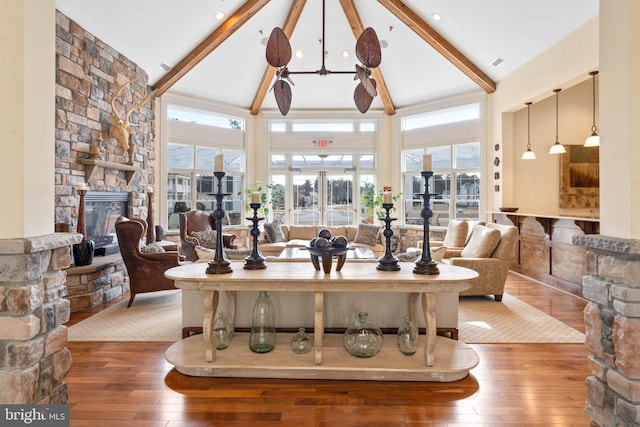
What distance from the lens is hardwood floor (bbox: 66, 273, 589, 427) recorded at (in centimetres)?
218

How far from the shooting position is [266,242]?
7.74 m

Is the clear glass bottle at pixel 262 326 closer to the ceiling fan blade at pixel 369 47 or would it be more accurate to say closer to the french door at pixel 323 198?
the ceiling fan blade at pixel 369 47

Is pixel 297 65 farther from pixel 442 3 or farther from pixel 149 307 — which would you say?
pixel 149 307

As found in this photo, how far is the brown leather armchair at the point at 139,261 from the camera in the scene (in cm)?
455

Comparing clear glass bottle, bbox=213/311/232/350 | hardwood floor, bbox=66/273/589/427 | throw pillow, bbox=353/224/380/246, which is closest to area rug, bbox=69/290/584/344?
hardwood floor, bbox=66/273/589/427

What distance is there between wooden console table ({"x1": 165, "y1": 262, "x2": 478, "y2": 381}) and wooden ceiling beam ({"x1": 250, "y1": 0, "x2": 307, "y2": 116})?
5912 mm

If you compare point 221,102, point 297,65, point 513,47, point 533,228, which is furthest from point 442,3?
point 221,102

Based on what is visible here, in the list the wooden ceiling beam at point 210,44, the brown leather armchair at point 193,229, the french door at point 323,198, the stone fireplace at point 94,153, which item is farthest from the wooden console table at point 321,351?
the french door at point 323,198

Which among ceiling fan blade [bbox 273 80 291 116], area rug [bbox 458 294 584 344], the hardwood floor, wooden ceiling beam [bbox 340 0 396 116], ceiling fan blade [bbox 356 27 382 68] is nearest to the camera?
the hardwood floor

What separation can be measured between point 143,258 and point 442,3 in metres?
6.20

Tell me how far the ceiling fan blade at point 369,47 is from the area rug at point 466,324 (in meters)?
2.94

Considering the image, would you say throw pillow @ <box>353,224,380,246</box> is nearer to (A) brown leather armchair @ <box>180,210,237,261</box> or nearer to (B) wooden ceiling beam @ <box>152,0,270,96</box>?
(A) brown leather armchair @ <box>180,210,237,261</box>

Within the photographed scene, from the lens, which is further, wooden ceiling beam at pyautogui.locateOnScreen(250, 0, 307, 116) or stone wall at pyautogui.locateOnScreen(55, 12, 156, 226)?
wooden ceiling beam at pyautogui.locateOnScreen(250, 0, 307, 116)

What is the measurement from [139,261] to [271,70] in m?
5.52
